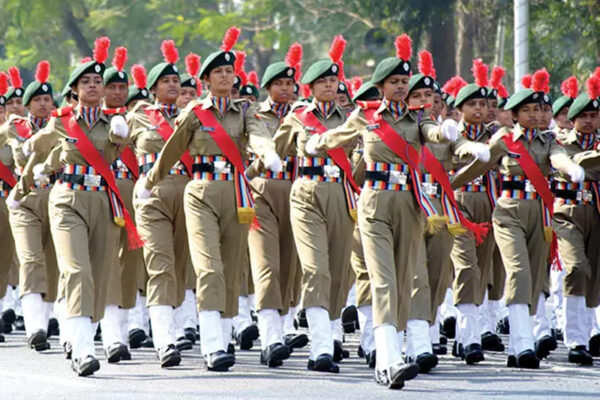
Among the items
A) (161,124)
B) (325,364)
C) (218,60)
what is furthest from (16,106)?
(325,364)

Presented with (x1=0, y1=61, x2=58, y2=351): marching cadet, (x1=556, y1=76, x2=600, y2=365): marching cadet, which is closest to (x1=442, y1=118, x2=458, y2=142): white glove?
(x1=556, y1=76, x2=600, y2=365): marching cadet

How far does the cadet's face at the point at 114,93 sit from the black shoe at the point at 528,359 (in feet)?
12.6

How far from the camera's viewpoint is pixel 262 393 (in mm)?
9500

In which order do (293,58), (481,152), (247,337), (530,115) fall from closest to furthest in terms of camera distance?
1. (481,152)
2. (530,115)
3. (293,58)
4. (247,337)

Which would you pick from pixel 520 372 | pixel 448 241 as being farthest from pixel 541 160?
pixel 520 372

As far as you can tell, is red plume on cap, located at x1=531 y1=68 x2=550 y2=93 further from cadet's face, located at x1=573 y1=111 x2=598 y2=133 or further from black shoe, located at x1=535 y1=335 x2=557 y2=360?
black shoe, located at x1=535 y1=335 x2=557 y2=360

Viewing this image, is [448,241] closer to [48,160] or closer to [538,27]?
[48,160]

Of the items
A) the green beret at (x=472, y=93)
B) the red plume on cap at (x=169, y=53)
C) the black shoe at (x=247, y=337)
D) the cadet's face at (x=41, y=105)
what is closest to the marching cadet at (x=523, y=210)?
the green beret at (x=472, y=93)

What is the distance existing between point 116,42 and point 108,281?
25255 millimetres

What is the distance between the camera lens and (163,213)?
1148 cm

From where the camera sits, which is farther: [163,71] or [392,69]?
[163,71]

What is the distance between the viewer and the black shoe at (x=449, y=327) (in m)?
13.7

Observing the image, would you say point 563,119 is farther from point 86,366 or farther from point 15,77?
point 15,77

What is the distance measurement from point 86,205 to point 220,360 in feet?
4.89
